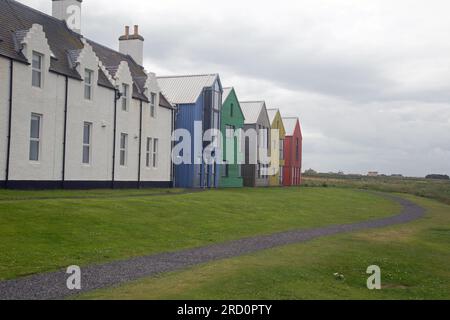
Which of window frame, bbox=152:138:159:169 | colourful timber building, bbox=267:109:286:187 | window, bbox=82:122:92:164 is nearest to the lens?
window, bbox=82:122:92:164

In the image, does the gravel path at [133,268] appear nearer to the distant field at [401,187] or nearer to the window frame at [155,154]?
the window frame at [155,154]

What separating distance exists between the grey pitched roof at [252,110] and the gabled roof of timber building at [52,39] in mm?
23341

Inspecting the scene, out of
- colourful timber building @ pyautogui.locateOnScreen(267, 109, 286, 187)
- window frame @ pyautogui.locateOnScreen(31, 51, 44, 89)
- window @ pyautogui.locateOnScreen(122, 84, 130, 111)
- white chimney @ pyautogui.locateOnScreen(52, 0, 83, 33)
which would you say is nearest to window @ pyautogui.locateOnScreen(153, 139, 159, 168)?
window @ pyautogui.locateOnScreen(122, 84, 130, 111)

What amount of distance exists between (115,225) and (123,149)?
18582mm

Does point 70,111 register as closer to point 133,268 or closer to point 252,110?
point 133,268

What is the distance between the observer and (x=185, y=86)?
4978 centimetres

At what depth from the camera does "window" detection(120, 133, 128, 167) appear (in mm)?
37938

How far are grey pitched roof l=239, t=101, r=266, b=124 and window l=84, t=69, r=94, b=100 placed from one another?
30.4m

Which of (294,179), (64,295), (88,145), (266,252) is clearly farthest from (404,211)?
(294,179)

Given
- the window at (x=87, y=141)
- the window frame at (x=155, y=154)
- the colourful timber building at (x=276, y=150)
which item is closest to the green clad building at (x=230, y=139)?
the colourful timber building at (x=276, y=150)

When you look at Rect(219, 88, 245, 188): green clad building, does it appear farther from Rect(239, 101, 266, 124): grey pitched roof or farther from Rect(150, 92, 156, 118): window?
Rect(150, 92, 156, 118): window

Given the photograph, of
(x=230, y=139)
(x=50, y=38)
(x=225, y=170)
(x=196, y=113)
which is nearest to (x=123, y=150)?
(x=50, y=38)

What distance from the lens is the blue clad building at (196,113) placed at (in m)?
46.8

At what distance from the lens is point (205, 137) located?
48.8 meters
